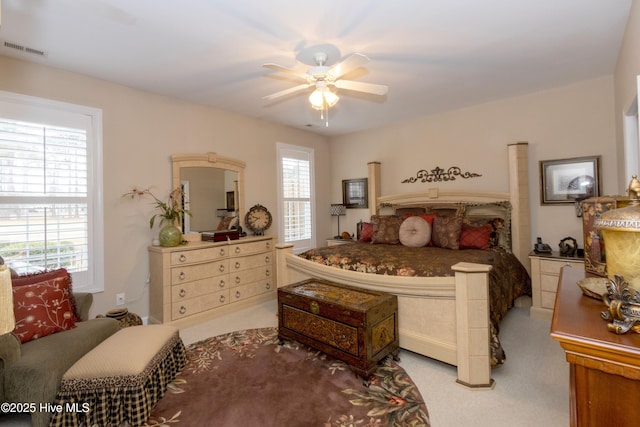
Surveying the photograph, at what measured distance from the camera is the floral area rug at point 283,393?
6.20 ft

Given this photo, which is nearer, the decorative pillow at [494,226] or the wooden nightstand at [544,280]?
the wooden nightstand at [544,280]

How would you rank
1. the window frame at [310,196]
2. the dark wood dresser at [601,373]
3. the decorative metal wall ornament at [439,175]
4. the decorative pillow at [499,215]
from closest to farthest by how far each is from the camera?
the dark wood dresser at [601,373], the decorative pillow at [499,215], the decorative metal wall ornament at [439,175], the window frame at [310,196]

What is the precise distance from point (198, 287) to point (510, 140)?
14.4ft

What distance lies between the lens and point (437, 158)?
460cm

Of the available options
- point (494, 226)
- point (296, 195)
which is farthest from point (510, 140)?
point (296, 195)

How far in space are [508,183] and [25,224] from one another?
5366 mm

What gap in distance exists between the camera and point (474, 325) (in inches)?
Result: 84.1

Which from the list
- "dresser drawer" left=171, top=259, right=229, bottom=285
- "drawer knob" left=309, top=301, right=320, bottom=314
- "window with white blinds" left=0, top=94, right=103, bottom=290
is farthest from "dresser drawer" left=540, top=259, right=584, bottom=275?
"window with white blinds" left=0, top=94, right=103, bottom=290

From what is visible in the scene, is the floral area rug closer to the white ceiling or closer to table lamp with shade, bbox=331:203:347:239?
the white ceiling

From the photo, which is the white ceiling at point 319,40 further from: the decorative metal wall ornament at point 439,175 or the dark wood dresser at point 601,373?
the dark wood dresser at point 601,373

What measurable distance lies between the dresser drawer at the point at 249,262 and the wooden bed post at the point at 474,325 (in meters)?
2.72

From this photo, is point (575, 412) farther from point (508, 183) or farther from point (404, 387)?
point (508, 183)

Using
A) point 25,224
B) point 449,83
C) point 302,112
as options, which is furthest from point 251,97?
point 25,224

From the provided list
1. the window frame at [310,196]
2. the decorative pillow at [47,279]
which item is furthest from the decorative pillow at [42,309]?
the window frame at [310,196]
